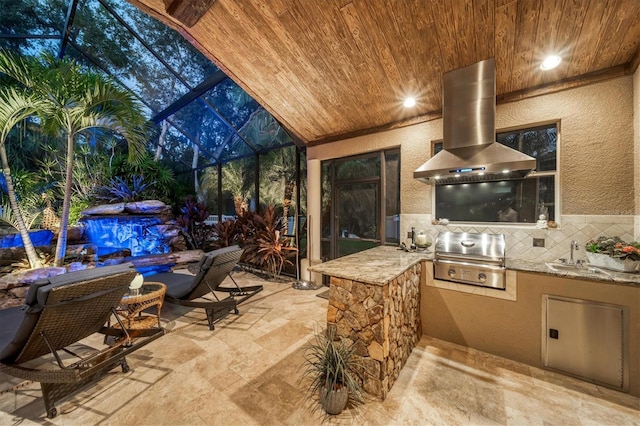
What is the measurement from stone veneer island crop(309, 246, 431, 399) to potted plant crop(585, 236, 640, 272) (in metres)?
1.77

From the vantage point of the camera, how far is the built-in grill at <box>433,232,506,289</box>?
8.21ft

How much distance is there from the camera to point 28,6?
4.92m

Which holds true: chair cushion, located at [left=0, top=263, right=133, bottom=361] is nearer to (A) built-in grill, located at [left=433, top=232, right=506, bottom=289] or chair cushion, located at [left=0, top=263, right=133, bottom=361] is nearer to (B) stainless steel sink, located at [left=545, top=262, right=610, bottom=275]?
(A) built-in grill, located at [left=433, top=232, right=506, bottom=289]

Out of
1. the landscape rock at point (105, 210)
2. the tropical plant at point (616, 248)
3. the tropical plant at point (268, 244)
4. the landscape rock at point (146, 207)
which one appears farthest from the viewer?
the landscape rock at point (146, 207)

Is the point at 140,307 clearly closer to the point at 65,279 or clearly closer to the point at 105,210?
the point at 65,279

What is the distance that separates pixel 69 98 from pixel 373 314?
5.46m

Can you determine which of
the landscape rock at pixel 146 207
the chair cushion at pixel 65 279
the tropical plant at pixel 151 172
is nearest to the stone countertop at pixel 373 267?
the chair cushion at pixel 65 279

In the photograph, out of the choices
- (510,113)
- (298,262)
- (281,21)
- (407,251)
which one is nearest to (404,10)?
(281,21)

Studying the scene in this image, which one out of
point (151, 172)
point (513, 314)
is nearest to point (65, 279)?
point (513, 314)

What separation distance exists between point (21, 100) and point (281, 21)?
4.10 metres

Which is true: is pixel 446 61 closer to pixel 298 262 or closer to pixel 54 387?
pixel 298 262

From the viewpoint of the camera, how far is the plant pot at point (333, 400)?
177cm

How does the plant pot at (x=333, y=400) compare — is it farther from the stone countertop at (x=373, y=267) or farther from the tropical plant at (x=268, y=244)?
the tropical plant at (x=268, y=244)

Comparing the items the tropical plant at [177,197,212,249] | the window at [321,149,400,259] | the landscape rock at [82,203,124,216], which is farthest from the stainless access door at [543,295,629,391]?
the landscape rock at [82,203,124,216]
